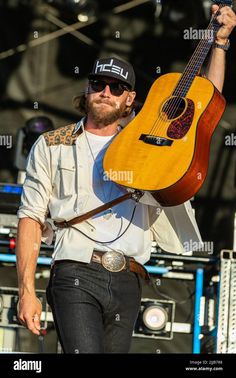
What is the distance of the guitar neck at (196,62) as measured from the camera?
4.75m

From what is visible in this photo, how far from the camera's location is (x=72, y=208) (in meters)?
4.47

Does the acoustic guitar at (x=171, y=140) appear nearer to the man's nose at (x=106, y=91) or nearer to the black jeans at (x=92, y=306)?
the man's nose at (x=106, y=91)

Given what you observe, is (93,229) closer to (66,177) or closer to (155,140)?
(66,177)

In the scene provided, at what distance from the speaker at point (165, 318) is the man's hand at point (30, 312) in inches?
112

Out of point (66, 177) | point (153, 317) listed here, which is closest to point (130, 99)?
point (66, 177)

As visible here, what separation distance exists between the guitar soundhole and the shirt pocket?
1.82 feet

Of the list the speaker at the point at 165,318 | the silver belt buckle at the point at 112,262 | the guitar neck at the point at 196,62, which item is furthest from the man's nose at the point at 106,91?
the speaker at the point at 165,318

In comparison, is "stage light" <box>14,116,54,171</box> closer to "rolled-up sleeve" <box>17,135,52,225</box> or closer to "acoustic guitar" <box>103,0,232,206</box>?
"acoustic guitar" <box>103,0,232,206</box>

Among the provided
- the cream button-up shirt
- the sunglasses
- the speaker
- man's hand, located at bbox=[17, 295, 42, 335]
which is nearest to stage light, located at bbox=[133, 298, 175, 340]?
the speaker

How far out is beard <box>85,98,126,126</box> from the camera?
459 cm
